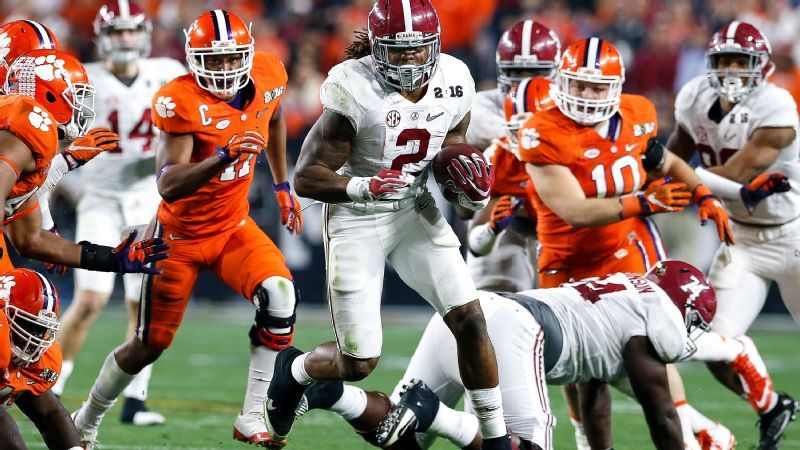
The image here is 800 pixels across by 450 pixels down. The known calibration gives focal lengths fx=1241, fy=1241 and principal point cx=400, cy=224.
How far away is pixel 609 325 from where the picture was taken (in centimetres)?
452

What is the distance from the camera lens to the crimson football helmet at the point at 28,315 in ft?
13.1

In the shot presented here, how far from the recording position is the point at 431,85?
4516 mm

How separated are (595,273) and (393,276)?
5.70 metres

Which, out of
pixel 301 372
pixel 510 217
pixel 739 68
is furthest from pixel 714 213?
pixel 301 372

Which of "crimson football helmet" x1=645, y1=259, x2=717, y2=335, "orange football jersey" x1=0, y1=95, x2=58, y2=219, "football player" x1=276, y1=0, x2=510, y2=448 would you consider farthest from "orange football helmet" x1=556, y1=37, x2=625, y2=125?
"orange football jersey" x1=0, y1=95, x2=58, y2=219

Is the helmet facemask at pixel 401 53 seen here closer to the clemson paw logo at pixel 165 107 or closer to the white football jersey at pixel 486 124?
the clemson paw logo at pixel 165 107

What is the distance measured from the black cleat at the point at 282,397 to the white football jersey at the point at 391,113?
31.6 inches

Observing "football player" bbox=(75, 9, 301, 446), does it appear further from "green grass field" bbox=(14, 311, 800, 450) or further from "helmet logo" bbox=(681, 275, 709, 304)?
"helmet logo" bbox=(681, 275, 709, 304)

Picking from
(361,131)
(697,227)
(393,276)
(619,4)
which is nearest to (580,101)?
(361,131)

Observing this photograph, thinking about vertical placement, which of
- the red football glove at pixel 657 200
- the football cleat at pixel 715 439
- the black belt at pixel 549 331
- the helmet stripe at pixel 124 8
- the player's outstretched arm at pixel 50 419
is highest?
the helmet stripe at pixel 124 8

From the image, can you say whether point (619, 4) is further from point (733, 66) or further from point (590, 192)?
point (590, 192)

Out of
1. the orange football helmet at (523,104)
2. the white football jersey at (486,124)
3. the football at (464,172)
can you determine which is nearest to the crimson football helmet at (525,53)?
the white football jersey at (486,124)

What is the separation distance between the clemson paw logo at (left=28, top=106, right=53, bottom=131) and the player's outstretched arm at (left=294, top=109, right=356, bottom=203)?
896 millimetres

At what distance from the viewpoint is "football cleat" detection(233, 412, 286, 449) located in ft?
16.1
